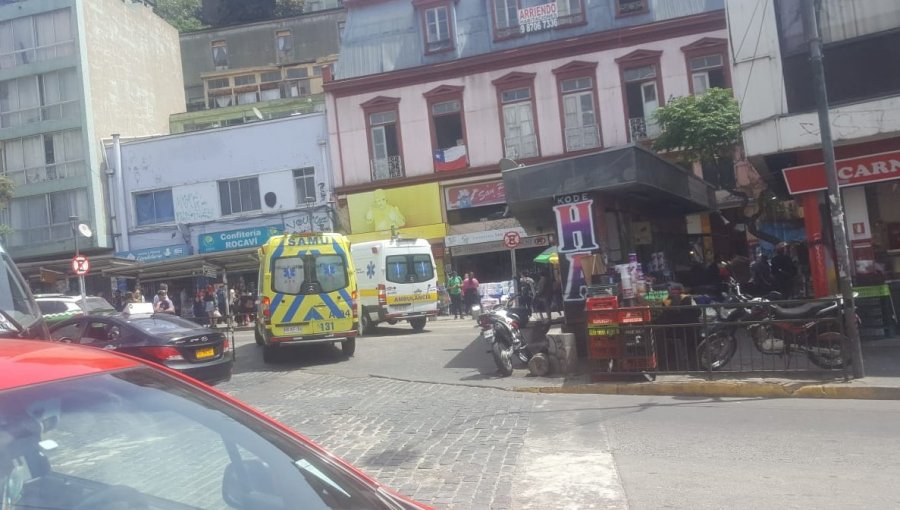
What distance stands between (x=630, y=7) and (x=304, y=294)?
19.7 metres

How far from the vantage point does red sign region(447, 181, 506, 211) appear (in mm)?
30156

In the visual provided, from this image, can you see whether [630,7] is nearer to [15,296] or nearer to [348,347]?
[348,347]

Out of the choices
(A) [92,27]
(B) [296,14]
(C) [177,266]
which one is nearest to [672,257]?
(C) [177,266]

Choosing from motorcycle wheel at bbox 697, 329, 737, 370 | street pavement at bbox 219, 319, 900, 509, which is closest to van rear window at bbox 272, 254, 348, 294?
street pavement at bbox 219, 319, 900, 509

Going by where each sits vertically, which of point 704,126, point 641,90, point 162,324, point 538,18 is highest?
point 538,18

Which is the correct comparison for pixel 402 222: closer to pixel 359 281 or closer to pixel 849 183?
pixel 359 281

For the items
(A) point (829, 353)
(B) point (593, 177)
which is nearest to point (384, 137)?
(B) point (593, 177)

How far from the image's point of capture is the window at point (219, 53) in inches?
2180

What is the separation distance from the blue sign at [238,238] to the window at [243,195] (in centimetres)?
97

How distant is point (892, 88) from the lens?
1264 cm

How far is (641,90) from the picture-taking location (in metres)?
29.1

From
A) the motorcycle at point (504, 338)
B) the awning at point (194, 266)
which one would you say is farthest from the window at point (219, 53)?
the motorcycle at point (504, 338)

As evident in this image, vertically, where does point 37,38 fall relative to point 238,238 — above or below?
above

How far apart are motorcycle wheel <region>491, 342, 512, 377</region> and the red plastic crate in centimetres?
169
